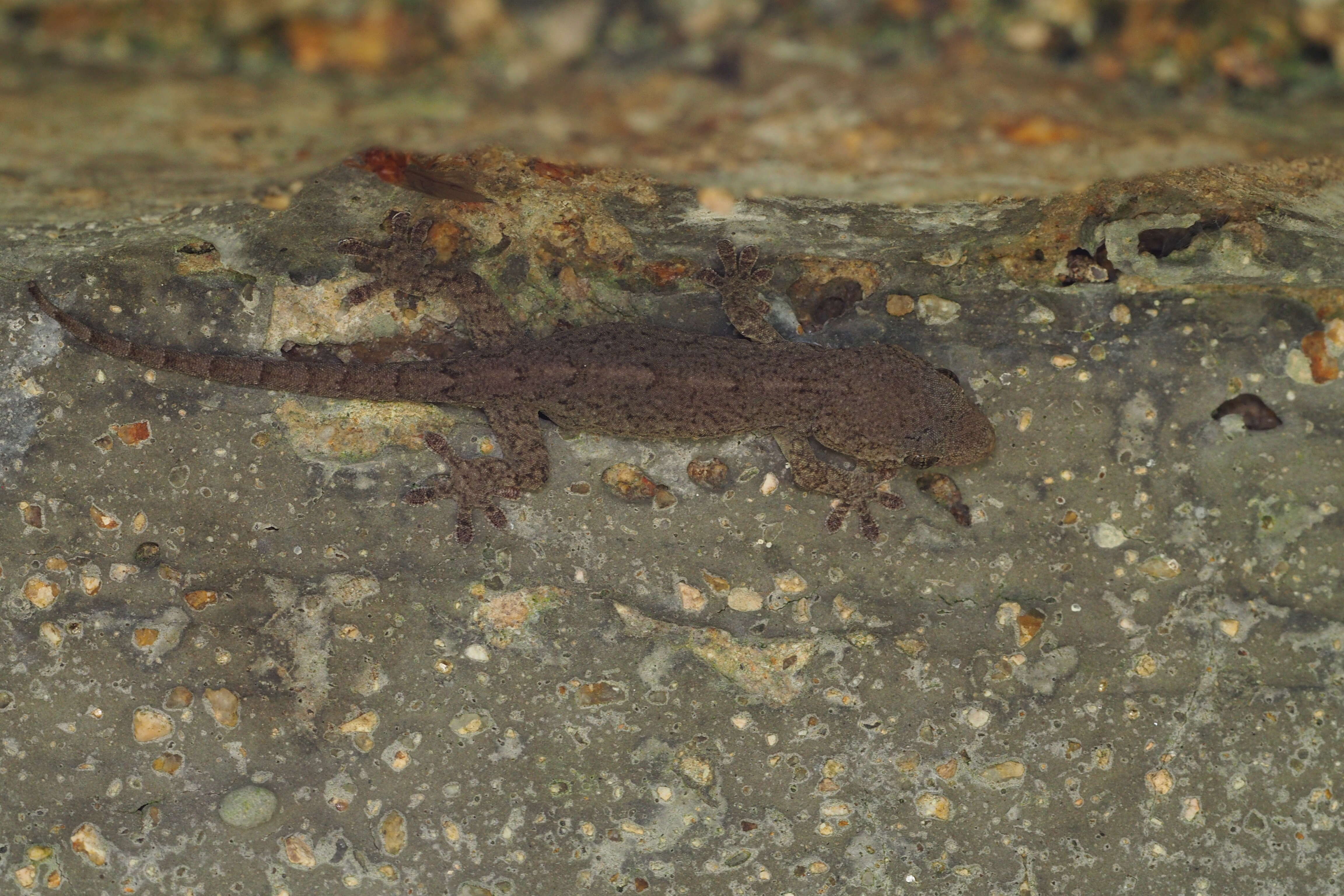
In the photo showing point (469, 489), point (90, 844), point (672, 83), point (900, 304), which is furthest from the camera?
point (900, 304)

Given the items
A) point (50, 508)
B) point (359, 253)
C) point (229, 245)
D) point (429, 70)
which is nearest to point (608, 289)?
point (359, 253)

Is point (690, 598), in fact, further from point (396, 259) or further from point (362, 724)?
point (396, 259)

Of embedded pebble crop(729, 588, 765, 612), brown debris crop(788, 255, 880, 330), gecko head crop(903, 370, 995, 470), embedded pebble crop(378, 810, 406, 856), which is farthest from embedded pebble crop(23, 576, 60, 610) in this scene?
gecko head crop(903, 370, 995, 470)

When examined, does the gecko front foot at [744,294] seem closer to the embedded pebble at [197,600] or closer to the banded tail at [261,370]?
the banded tail at [261,370]

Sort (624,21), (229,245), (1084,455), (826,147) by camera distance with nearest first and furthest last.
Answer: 1. (624,21)
2. (826,147)
3. (229,245)
4. (1084,455)

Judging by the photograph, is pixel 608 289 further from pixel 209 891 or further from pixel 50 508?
pixel 209 891

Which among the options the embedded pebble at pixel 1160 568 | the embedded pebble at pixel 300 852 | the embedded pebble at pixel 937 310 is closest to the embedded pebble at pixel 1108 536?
the embedded pebble at pixel 1160 568

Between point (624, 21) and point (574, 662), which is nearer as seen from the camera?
point (624, 21)

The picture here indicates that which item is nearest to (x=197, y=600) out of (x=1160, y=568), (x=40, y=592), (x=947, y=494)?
(x=40, y=592)
